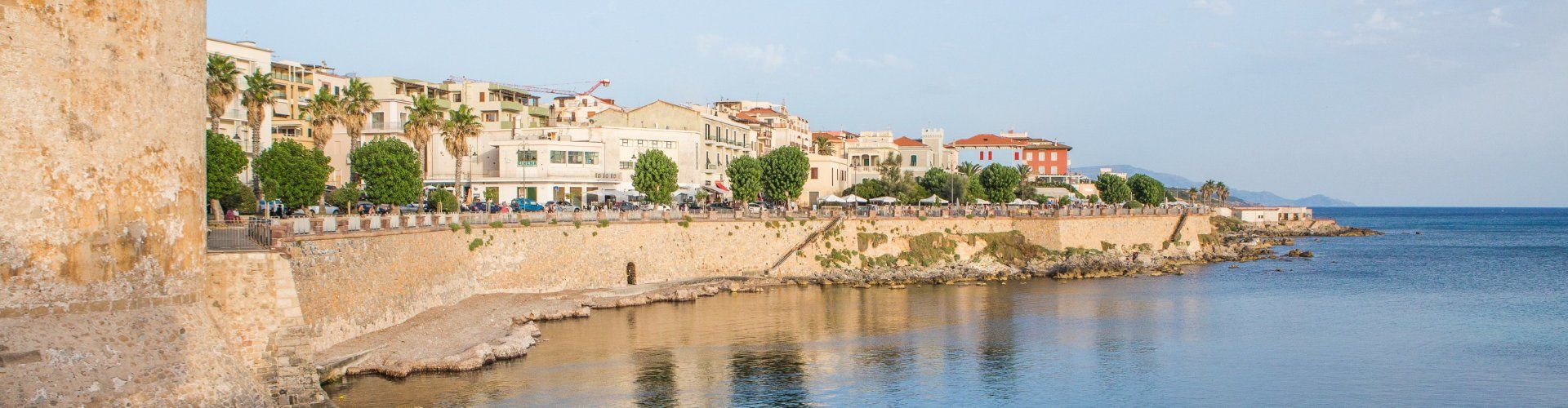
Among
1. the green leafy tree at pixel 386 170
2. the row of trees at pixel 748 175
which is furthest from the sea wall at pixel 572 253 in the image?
the row of trees at pixel 748 175

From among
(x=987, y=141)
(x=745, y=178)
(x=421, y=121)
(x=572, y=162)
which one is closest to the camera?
(x=421, y=121)

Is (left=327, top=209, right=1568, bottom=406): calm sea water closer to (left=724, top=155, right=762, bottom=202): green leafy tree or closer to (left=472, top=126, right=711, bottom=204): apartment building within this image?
(left=724, top=155, right=762, bottom=202): green leafy tree

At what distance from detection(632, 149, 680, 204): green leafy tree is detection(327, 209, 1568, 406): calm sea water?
9393 millimetres

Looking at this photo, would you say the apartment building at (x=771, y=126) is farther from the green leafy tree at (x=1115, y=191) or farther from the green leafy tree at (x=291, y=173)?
the green leafy tree at (x=291, y=173)

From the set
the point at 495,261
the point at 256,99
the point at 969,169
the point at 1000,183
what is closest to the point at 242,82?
the point at 256,99

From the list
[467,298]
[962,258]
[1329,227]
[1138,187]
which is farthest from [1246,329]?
[1329,227]

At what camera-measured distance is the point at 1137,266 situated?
6769 centimetres

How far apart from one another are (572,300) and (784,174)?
2470 centimetres

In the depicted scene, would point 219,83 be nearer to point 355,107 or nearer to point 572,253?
point 355,107

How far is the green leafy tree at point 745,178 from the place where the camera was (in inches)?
2559

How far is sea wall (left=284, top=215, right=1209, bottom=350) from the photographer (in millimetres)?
30562

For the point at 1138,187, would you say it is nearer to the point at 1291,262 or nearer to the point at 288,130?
the point at 1291,262

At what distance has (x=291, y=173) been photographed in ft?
132

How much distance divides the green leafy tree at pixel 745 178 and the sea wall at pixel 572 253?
→ 595 cm
